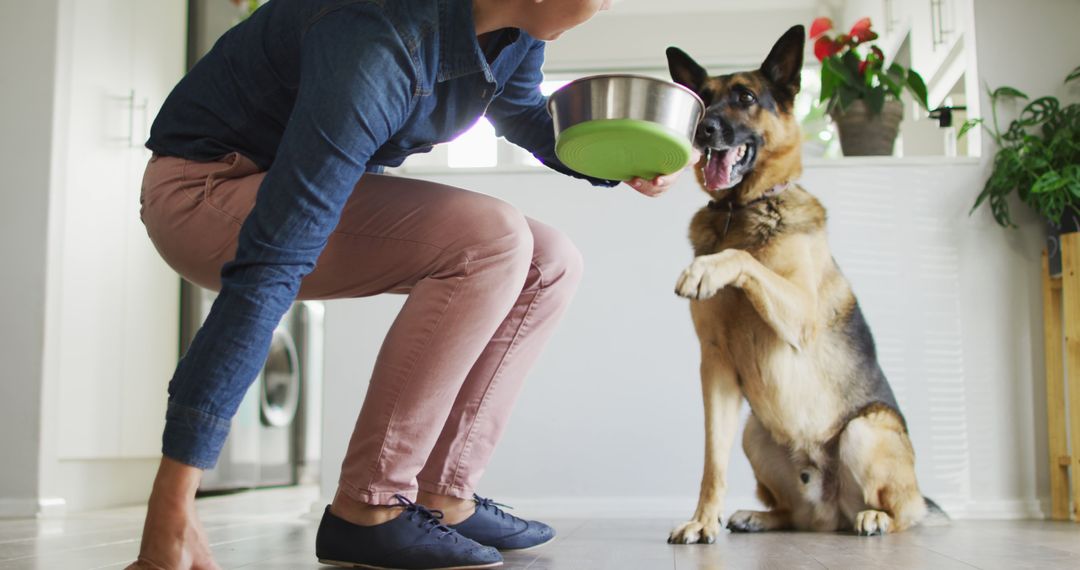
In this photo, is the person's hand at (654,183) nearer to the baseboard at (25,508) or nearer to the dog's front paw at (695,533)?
the dog's front paw at (695,533)

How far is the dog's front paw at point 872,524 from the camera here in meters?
1.91

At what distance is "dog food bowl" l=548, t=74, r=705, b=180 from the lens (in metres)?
1.27

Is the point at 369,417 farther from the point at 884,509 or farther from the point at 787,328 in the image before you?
the point at 884,509

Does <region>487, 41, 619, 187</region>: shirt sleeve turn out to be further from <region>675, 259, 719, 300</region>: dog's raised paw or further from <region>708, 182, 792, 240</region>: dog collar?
<region>708, 182, 792, 240</region>: dog collar

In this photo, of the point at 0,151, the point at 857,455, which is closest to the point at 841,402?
the point at 857,455

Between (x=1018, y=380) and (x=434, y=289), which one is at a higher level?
(x=434, y=289)

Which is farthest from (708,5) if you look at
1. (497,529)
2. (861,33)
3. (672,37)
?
(497,529)

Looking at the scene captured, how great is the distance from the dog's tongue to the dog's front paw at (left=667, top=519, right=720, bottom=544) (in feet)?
2.52

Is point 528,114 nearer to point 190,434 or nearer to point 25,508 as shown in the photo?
point 190,434

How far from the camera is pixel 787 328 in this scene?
1.95 meters

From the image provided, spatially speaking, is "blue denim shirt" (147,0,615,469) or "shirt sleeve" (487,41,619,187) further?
"shirt sleeve" (487,41,619,187)

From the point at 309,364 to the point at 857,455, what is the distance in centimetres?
379

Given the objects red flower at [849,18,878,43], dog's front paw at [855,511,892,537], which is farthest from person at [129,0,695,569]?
red flower at [849,18,878,43]

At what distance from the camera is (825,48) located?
2.93 meters
